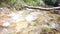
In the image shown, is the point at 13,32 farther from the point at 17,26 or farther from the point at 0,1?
the point at 0,1

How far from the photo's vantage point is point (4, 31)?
3.09 meters

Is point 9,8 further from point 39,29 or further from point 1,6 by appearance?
point 39,29

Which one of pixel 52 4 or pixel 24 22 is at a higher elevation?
pixel 24 22

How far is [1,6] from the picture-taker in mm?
5203

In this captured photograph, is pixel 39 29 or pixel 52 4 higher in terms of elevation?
pixel 39 29

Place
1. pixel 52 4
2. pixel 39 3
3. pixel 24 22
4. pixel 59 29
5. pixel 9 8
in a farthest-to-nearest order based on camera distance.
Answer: pixel 52 4 < pixel 39 3 < pixel 9 8 < pixel 24 22 < pixel 59 29

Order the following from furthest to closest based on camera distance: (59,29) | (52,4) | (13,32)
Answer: (52,4) < (59,29) < (13,32)

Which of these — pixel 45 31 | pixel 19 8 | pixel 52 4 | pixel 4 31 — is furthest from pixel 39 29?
pixel 52 4

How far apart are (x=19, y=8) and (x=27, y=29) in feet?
7.10

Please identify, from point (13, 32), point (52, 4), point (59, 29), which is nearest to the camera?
point (13, 32)

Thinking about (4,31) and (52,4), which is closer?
(4,31)

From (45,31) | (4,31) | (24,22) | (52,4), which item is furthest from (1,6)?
(52,4)

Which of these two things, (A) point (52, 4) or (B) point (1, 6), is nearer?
(B) point (1, 6)

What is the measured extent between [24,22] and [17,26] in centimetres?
32
